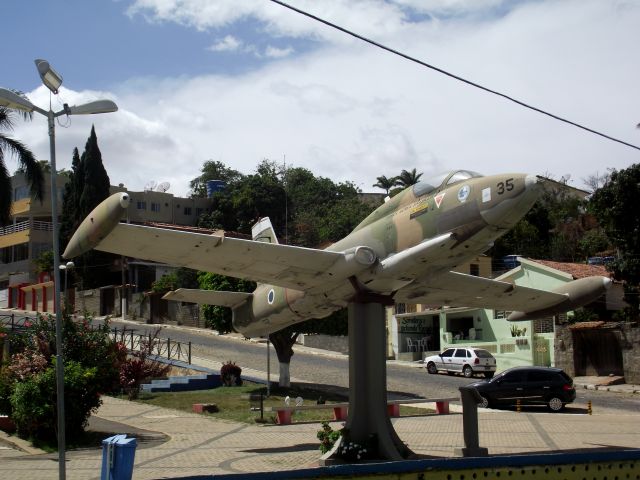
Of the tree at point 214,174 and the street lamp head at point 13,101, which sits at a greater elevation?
the tree at point 214,174

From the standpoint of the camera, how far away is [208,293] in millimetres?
19281

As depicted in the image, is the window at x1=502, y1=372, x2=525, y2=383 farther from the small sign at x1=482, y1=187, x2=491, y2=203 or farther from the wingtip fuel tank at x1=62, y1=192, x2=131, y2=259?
the wingtip fuel tank at x1=62, y1=192, x2=131, y2=259

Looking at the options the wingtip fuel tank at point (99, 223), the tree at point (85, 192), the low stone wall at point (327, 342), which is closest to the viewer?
the wingtip fuel tank at point (99, 223)

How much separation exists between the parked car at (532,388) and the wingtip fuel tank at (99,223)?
18626 mm

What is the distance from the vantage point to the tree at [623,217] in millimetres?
34312

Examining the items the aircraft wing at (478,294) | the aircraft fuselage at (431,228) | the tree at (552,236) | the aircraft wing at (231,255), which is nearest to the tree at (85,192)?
the tree at (552,236)

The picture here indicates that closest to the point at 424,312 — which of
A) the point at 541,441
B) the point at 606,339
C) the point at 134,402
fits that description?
the point at 606,339

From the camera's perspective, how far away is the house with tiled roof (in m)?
39.1

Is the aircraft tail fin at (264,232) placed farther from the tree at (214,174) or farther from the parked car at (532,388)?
the tree at (214,174)

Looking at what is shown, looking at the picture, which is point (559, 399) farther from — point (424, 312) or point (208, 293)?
point (424, 312)

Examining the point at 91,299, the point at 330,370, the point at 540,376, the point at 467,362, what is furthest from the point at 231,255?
the point at 91,299

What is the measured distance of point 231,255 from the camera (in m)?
14.5

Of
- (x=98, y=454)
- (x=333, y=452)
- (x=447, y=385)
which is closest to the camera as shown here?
(x=333, y=452)

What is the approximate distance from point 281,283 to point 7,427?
1029 centimetres
